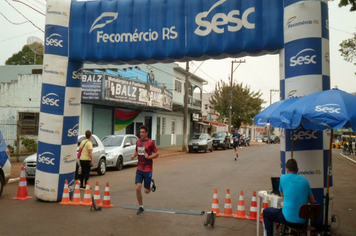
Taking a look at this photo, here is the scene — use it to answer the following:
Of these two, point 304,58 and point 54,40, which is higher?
point 54,40

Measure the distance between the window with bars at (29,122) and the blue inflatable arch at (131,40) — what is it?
1376 centimetres

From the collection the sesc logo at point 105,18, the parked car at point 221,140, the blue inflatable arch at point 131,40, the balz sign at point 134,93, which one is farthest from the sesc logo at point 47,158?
the parked car at point 221,140

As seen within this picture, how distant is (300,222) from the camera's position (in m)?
4.95

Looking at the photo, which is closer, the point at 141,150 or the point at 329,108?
the point at 329,108

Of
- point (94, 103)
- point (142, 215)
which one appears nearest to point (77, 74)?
point (142, 215)

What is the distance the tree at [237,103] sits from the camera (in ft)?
183

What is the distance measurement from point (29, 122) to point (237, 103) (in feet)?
129

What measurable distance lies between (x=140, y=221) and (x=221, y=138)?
29.0 metres

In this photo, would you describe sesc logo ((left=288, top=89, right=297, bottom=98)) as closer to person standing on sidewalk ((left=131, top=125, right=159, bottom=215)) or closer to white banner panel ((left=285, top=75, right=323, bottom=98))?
white banner panel ((left=285, top=75, right=323, bottom=98))

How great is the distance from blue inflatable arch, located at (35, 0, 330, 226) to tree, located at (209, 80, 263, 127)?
158 ft

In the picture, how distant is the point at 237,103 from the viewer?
55.9 m

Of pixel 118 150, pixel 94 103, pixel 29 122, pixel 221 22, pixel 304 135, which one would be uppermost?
pixel 221 22

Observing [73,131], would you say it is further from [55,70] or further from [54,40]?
[54,40]

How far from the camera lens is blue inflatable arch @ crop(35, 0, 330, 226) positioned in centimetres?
743
